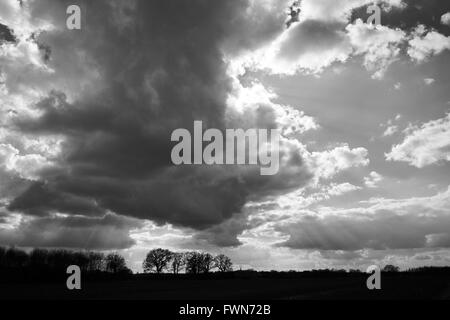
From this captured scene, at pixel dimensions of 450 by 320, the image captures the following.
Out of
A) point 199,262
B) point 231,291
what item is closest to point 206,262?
point 199,262

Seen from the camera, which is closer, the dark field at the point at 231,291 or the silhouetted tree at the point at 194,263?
the dark field at the point at 231,291

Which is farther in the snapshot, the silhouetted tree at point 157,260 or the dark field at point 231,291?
the silhouetted tree at point 157,260

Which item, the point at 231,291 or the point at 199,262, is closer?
the point at 231,291

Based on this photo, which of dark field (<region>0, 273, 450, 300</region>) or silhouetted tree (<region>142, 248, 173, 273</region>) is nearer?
dark field (<region>0, 273, 450, 300</region>)

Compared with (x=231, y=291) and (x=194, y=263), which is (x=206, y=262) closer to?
(x=194, y=263)

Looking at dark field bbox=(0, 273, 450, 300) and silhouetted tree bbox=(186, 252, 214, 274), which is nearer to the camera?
dark field bbox=(0, 273, 450, 300)

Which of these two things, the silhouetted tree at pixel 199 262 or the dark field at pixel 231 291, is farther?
the silhouetted tree at pixel 199 262

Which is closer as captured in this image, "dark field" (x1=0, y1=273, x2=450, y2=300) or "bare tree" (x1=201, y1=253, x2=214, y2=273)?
"dark field" (x1=0, y1=273, x2=450, y2=300)

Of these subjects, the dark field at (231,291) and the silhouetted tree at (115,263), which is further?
the silhouetted tree at (115,263)

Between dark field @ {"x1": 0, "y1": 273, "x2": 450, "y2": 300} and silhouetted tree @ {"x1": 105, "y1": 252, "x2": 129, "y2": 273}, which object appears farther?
silhouetted tree @ {"x1": 105, "y1": 252, "x2": 129, "y2": 273}

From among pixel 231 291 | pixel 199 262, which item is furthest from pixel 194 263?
pixel 231 291
